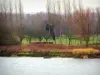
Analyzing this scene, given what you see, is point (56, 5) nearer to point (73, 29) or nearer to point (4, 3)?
point (73, 29)

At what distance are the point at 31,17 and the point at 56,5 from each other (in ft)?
1.14

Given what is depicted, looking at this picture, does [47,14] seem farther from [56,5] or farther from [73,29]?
[73,29]

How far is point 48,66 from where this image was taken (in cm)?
339

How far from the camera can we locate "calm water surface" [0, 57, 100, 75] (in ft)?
11.0

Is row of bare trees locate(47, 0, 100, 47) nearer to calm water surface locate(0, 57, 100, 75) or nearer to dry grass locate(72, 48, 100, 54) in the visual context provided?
dry grass locate(72, 48, 100, 54)

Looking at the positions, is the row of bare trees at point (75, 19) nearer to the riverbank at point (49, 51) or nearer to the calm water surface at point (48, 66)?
the riverbank at point (49, 51)

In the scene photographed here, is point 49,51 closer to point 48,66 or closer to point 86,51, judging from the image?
point 48,66

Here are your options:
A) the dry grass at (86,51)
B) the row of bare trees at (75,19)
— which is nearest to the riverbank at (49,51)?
the dry grass at (86,51)

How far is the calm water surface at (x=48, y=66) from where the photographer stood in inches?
132

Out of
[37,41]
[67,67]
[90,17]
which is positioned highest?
[90,17]

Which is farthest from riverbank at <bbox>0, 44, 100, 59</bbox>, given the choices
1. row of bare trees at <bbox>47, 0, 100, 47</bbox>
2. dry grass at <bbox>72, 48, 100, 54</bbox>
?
row of bare trees at <bbox>47, 0, 100, 47</bbox>

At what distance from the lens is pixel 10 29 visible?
3.50 metres

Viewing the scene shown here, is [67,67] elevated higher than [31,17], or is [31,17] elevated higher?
[31,17]

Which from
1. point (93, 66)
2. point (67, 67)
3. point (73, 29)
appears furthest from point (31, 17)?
point (93, 66)
